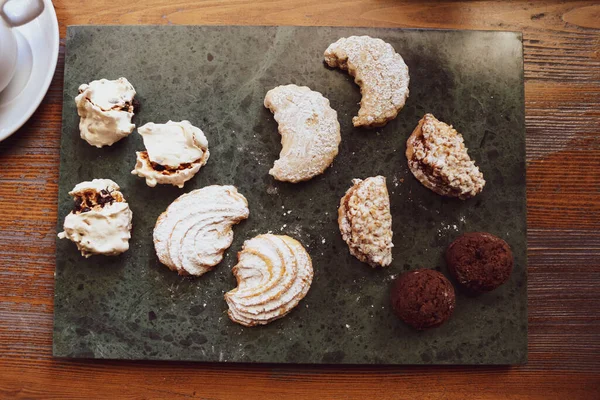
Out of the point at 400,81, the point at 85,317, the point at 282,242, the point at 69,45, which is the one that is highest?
the point at 69,45

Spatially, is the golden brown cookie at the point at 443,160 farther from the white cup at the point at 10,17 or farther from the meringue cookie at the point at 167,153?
the white cup at the point at 10,17

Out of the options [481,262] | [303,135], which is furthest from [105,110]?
[481,262]

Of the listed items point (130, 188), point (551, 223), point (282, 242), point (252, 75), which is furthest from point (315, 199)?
point (551, 223)

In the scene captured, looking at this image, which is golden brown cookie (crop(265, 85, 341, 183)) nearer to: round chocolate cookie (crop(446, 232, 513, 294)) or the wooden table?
the wooden table

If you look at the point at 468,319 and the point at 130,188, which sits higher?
the point at 130,188

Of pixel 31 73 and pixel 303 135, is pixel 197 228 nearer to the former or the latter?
pixel 303 135

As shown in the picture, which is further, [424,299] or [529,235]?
[529,235]

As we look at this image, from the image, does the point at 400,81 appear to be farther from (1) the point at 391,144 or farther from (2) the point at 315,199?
(2) the point at 315,199

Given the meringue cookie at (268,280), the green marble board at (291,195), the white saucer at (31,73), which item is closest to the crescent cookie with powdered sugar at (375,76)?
the green marble board at (291,195)
